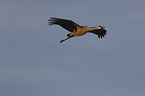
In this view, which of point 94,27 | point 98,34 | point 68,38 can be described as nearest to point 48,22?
point 68,38

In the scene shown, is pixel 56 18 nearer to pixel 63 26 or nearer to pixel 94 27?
pixel 63 26

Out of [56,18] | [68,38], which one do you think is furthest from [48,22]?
[68,38]

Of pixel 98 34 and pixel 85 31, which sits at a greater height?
pixel 98 34

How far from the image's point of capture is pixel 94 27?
64.8ft

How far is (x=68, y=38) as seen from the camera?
793 inches

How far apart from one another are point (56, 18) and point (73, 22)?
4.12 feet

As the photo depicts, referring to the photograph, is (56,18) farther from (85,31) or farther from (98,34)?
(98,34)

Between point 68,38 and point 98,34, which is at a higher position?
point 98,34

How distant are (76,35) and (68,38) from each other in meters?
0.93

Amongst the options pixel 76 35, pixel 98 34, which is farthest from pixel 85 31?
pixel 98 34

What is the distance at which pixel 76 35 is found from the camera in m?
19.5

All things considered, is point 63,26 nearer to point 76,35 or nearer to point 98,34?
point 76,35

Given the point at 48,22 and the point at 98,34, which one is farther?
the point at 98,34

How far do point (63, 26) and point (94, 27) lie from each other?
93.4 inches
